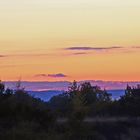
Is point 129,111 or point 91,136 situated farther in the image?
point 129,111

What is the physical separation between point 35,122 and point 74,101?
24.4ft

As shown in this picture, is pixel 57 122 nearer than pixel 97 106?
Yes

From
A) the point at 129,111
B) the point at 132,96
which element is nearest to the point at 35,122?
the point at 129,111

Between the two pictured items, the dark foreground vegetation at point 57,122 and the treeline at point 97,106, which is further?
the treeline at point 97,106

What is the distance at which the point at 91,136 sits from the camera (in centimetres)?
4434

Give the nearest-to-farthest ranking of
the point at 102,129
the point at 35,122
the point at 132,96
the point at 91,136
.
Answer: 1. the point at 35,122
2. the point at 91,136
3. the point at 102,129
4. the point at 132,96

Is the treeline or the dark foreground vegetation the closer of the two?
the dark foreground vegetation

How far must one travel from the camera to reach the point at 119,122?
5094cm

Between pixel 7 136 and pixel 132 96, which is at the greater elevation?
pixel 132 96

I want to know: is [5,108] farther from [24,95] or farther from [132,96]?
[132,96]

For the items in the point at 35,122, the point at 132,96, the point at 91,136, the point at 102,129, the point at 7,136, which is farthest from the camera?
the point at 132,96

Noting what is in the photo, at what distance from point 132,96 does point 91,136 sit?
76.9ft

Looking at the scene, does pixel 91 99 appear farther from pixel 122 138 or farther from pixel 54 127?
pixel 54 127

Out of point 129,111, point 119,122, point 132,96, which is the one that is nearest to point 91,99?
point 132,96
